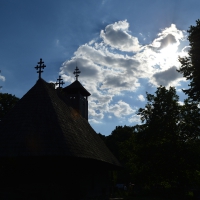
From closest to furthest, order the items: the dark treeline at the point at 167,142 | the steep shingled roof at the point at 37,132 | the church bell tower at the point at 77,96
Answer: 1. the steep shingled roof at the point at 37,132
2. the dark treeline at the point at 167,142
3. the church bell tower at the point at 77,96

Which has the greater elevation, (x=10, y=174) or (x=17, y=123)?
(x=17, y=123)

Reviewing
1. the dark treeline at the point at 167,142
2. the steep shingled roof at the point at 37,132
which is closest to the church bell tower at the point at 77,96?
the dark treeline at the point at 167,142

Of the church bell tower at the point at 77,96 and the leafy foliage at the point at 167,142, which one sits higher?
the church bell tower at the point at 77,96

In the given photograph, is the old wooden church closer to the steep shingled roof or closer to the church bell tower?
the steep shingled roof

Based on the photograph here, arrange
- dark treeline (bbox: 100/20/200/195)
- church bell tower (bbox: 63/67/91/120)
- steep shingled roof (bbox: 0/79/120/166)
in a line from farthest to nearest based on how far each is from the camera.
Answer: church bell tower (bbox: 63/67/91/120)
dark treeline (bbox: 100/20/200/195)
steep shingled roof (bbox: 0/79/120/166)

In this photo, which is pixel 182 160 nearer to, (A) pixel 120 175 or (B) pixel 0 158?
(B) pixel 0 158

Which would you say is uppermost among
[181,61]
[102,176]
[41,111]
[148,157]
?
[181,61]

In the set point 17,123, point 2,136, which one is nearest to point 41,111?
point 17,123

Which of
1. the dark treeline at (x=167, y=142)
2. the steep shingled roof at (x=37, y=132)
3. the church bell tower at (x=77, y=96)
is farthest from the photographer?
the church bell tower at (x=77, y=96)

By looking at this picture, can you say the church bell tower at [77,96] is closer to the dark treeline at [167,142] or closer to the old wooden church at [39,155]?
the dark treeline at [167,142]

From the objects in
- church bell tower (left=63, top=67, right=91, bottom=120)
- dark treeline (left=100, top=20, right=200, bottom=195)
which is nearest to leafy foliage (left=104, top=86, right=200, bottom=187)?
dark treeline (left=100, top=20, right=200, bottom=195)

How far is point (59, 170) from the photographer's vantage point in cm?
1370

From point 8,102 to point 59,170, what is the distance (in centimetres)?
2403

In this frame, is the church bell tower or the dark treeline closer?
the dark treeline
